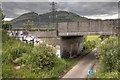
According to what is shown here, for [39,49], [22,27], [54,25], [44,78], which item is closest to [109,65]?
[44,78]

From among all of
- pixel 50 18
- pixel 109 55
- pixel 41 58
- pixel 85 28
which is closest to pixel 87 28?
pixel 85 28

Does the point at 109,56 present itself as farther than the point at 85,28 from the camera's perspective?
No

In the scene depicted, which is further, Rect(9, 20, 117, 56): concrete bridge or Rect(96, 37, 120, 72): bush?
Rect(9, 20, 117, 56): concrete bridge

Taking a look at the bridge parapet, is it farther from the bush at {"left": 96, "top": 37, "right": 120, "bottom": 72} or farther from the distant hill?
the bush at {"left": 96, "top": 37, "right": 120, "bottom": 72}

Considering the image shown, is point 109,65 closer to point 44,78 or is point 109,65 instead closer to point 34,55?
point 44,78

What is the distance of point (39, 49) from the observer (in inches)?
454

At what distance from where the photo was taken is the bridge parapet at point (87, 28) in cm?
1389

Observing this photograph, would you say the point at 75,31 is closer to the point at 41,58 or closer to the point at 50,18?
the point at 50,18

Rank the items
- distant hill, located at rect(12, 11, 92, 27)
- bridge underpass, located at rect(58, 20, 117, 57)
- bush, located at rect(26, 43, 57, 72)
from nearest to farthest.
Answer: bush, located at rect(26, 43, 57, 72)
bridge underpass, located at rect(58, 20, 117, 57)
distant hill, located at rect(12, 11, 92, 27)

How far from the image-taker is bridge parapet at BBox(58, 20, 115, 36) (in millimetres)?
13891

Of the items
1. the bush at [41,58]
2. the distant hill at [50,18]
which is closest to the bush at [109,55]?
the bush at [41,58]

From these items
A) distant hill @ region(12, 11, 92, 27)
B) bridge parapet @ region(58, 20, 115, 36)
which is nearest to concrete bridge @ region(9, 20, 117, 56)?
bridge parapet @ region(58, 20, 115, 36)

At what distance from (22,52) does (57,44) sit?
509 cm

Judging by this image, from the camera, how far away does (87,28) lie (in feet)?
47.9
